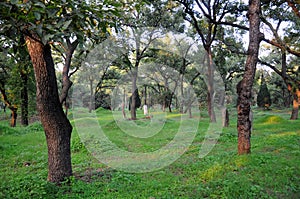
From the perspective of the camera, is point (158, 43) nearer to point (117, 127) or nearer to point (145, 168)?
point (117, 127)

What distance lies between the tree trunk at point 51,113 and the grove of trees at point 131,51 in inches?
0.7

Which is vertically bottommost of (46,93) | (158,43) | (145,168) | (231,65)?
(145,168)

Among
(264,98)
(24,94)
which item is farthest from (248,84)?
(264,98)

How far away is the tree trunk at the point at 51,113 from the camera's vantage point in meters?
4.34

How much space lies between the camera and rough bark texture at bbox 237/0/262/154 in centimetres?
616

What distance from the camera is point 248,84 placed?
6168 mm

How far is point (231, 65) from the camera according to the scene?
24.2 meters

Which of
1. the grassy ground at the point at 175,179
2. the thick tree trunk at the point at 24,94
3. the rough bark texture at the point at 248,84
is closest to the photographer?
the grassy ground at the point at 175,179

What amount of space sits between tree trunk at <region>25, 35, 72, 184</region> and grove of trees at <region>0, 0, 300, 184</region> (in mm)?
18

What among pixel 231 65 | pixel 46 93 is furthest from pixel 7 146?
pixel 231 65

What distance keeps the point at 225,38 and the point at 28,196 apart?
16282 mm

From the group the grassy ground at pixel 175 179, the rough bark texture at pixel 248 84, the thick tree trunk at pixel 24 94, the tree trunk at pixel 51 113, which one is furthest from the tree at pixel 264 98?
the tree trunk at pixel 51 113

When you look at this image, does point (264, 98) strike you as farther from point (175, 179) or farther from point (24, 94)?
point (175, 179)

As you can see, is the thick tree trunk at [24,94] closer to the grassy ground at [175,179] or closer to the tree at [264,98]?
the grassy ground at [175,179]
